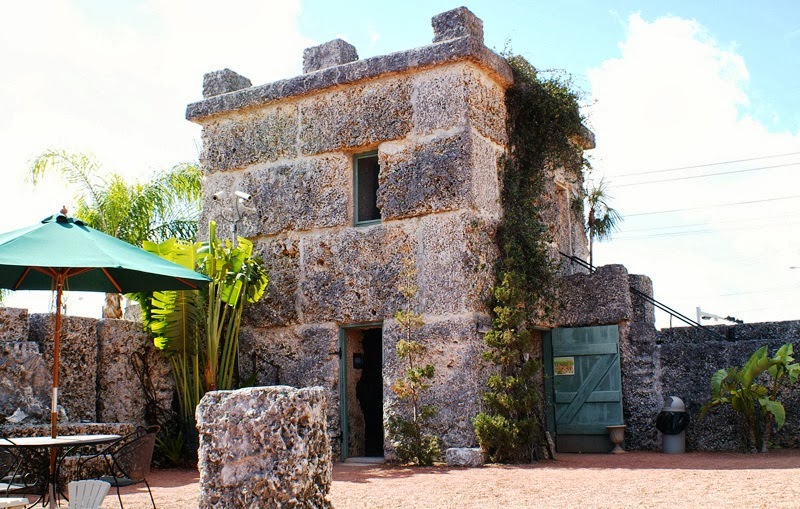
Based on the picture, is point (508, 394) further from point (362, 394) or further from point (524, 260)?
point (362, 394)

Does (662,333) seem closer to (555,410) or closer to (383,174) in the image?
(555,410)

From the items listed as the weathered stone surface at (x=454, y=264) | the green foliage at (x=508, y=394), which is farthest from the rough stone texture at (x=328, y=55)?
the green foliage at (x=508, y=394)

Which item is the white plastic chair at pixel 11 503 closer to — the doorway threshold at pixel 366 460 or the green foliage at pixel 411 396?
the green foliage at pixel 411 396

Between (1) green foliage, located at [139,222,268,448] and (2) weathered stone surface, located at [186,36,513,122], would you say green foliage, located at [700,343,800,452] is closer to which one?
(2) weathered stone surface, located at [186,36,513,122]

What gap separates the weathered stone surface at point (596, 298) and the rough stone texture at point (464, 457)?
2.81m

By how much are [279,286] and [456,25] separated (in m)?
4.20

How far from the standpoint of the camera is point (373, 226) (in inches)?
446

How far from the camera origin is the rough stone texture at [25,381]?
29.8 ft

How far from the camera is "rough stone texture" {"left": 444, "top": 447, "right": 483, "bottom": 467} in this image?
1004cm

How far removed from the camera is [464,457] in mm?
10070

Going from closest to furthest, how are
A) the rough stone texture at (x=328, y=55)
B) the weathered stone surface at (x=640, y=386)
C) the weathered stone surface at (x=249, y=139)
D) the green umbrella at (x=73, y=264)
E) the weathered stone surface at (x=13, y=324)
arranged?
the green umbrella at (x=73, y=264), the weathered stone surface at (x=13, y=324), the weathered stone surface at (x=640, y=386), the rough stone texture at (x=328, y=55), the weathered stone surface at (x=249, y=139)

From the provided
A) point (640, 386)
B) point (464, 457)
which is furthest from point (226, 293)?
point (640, 386)

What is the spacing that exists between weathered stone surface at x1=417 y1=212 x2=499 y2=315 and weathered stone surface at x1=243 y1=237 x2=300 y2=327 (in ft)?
6.42

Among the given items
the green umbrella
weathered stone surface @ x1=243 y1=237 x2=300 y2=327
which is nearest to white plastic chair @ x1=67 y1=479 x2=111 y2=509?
the green umbrella
